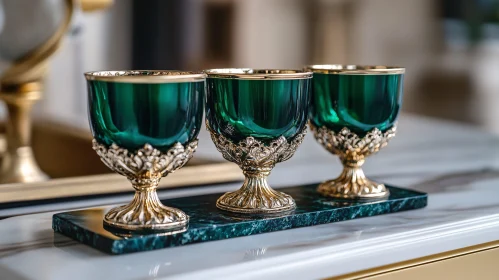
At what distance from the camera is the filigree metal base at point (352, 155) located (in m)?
0.59

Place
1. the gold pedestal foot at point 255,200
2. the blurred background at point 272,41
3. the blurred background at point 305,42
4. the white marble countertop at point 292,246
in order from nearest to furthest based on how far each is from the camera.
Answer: the white marble countertop at point 292,246
the gold pedestal foot at point 255,200
the blurred background at point 272,41
the blurred background at point 305,42

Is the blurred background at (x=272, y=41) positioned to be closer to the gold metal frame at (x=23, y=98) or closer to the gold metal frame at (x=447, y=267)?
the gold metal frame at (x=23, y=98)

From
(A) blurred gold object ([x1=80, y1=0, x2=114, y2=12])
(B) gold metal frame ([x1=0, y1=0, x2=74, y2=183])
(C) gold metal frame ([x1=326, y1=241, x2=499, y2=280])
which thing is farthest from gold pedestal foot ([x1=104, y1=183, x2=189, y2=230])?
(A) blurred gold object ([x1=80, y1=0, x2=114, y2=12])

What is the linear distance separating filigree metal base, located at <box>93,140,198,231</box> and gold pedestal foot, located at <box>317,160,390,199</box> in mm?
156

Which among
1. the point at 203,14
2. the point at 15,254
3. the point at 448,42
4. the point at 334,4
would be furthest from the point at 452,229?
the point at 448,42

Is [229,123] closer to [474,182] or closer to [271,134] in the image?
[271,134]

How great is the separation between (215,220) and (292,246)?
6 cm

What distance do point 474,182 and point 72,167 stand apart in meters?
0.45

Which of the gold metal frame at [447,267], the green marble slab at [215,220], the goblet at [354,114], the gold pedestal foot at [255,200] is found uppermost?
the goblet at [354,114]

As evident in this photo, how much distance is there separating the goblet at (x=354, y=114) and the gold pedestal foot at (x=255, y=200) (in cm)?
7

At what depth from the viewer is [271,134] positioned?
0.52 metres

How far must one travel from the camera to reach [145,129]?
1.52ft

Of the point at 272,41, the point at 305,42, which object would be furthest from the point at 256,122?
the point at 305,42

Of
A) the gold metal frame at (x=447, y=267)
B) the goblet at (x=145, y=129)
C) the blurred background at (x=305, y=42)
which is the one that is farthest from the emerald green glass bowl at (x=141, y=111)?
the blurred background at (x=305, y=42)
